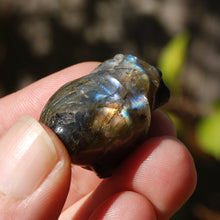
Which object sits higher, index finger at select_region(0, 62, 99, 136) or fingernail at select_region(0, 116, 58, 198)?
fingernail at select_region(0, 116, 58, 198)

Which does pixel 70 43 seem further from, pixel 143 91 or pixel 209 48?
pixel 143 91

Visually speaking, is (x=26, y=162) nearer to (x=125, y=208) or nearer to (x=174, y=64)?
(x=125, y=208)

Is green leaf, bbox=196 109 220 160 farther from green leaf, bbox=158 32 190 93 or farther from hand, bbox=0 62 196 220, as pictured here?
hand, bbox=0 62 196 220

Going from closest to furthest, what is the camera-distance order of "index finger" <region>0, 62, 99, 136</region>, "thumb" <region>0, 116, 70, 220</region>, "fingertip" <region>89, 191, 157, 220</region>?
"thumb" <region>0, 116, 70, 220</region> → "fingertip" <region>89, 191, 157, 220</region> → "index finger" <region>0, 62, 99, 136</region>

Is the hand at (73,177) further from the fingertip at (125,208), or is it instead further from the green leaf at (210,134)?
the green leaf at (210,134)

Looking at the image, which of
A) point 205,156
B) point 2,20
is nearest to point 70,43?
point 2,20

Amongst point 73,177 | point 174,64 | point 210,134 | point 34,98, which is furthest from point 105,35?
point 73,177

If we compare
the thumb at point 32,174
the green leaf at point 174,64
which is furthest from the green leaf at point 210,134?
the thumb at point 32,174

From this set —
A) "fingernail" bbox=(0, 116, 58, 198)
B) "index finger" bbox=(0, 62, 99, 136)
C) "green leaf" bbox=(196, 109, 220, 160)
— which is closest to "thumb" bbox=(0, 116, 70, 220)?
"fingernail" bbox=(0, 116, 58, 198)
